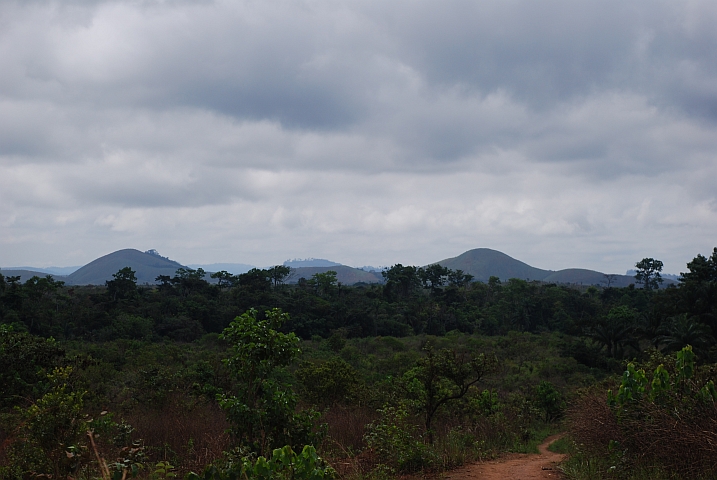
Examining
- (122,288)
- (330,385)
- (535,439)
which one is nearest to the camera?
(535,439)

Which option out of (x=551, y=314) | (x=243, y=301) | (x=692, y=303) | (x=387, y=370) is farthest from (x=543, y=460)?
(x=551, y=314)

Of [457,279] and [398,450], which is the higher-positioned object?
[457,279]

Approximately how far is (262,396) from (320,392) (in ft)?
39.2

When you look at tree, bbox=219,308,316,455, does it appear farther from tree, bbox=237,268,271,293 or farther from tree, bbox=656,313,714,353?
tree, bbox=237,268,271,293

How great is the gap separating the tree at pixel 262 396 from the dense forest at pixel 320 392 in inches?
0.8

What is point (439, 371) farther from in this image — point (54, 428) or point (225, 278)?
point (225, 278)

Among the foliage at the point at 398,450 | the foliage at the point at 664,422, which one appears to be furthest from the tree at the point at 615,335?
the foliage at the point at 398,450

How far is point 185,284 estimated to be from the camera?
60.8 meters

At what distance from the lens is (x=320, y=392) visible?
18281 millimetres

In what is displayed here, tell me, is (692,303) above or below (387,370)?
above

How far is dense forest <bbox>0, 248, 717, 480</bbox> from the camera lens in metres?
6.02

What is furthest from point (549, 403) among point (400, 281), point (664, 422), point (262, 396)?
point (400, 281)

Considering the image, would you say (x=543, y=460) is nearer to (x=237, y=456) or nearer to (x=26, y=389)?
(x=237, y=456)

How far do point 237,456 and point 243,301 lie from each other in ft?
169
